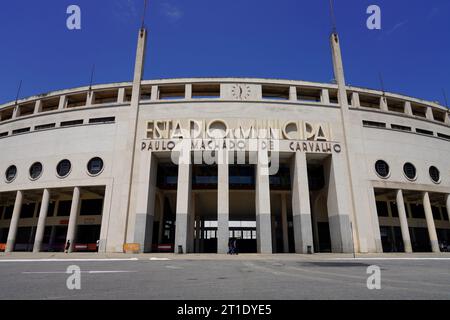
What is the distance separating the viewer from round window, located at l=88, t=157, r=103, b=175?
33.7 metres

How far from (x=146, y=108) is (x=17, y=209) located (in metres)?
20.9

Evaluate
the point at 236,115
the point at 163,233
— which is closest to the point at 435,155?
the point at 236,115

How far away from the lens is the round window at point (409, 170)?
35.5 m

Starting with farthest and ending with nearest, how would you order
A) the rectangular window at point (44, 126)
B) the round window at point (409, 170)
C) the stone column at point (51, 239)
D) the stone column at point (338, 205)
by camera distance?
the rectangular window at point (44, 126) → the stone column at point (51, 239) → the round window at point (409, 170) → the stone column at point (338, 205)

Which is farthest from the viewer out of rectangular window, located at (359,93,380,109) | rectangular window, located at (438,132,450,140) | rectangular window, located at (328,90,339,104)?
rectangular window, located at (438,132,450,140)

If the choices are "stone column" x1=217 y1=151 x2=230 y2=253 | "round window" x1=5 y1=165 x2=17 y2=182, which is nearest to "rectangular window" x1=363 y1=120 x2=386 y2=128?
"stone column" x1=217 y1=151 x2=230 y2=253

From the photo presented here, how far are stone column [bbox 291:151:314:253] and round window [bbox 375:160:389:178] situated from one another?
10449mm

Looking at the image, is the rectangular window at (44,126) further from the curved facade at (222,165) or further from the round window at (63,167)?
the round window at (63,167)

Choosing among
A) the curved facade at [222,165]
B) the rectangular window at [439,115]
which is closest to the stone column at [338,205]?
the curved facade at [222,165]

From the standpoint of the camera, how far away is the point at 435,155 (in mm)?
37906

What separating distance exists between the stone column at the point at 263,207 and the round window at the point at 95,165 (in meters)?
19.4

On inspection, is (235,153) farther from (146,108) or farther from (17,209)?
(17,209)

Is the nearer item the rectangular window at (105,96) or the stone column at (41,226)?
the stone column at (41,226)

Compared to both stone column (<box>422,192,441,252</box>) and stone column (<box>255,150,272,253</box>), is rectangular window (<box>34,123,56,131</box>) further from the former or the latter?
stone column (<box>422,192,441,252</box>)
